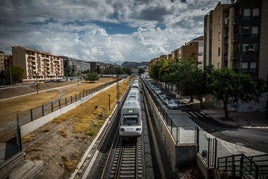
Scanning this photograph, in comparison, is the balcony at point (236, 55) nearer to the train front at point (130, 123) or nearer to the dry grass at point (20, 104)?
the train front at point (130, 123)

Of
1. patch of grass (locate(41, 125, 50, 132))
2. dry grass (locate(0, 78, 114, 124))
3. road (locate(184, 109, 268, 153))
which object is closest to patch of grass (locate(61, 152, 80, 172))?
patch of grass (locate(41, 125, 50, 132))

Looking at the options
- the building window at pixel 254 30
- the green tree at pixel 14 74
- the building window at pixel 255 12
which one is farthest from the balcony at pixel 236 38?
the green tree at pixel 14 74

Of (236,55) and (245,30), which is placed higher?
(245,30)

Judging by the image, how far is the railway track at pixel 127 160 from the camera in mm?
12508

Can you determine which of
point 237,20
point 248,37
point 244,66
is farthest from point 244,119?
point 237,20

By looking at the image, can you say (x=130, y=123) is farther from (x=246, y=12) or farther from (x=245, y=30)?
(x=246, y=12)

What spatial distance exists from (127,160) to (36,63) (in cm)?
9933

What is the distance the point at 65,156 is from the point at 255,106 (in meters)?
28.5

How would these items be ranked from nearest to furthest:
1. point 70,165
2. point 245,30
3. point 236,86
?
1. point 70,165
2. point 236,86
3. point 245,30

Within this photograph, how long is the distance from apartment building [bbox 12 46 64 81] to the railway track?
2319 inches

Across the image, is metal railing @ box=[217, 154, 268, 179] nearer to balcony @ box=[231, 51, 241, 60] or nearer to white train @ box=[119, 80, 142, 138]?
white train @ box=[119, 80, 142, 138]

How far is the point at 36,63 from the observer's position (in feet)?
315

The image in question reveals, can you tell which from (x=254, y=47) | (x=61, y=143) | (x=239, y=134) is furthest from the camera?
(x=254, y=47)

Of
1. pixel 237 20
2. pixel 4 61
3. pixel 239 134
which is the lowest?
pixel 239 134
